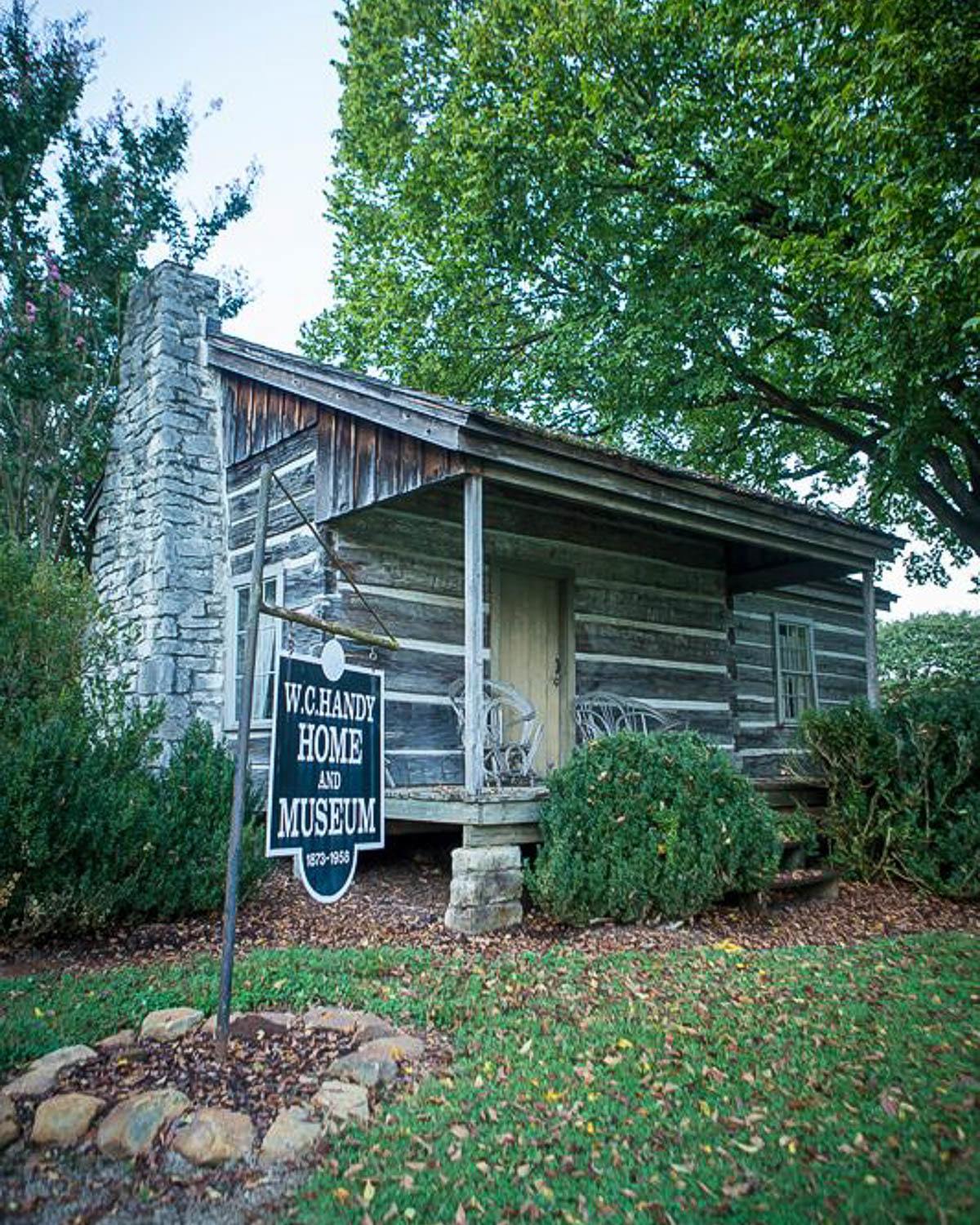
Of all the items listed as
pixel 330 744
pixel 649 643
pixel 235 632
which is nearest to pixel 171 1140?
pixel 330 744

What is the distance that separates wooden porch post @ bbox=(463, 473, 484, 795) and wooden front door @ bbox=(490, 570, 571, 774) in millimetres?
2454

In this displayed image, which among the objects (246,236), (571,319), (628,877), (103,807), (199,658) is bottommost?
(628,877)

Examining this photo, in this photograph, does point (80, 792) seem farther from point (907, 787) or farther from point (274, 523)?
point (907, 787)

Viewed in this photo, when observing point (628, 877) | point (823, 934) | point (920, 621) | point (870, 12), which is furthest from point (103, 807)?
point (920, 621)

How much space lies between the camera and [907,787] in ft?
25.5

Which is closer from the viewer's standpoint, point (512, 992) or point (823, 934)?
point (512, 992)

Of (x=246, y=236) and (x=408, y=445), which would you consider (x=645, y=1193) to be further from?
(x=246, y=236)

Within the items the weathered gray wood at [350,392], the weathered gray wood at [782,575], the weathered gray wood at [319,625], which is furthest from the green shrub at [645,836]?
the weathered gray wood at [782,575]

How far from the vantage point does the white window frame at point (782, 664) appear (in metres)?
13.0

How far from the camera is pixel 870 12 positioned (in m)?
8.75

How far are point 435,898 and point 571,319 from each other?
31.7 ft

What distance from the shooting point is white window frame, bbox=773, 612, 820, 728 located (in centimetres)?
1297

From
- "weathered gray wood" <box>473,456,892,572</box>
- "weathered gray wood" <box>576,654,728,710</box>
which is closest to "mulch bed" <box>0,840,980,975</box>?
"weathered gray wood" <box>576,654,728,710</box>

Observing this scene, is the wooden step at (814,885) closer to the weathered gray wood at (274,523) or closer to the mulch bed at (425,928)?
the mulch bed at (425,928)
